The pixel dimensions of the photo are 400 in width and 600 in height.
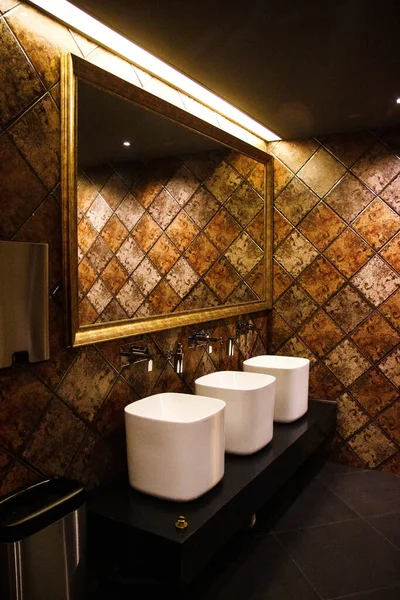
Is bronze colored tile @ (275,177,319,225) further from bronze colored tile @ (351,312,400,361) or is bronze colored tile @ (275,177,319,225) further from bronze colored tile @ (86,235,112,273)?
bronze colored tile @ (86,235,112,273)

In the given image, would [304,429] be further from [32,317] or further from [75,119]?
→ [75,119]

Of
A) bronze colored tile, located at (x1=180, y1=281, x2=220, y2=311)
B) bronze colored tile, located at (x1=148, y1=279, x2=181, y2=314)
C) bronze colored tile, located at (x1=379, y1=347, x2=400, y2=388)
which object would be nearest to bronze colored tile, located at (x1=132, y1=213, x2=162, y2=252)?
bronze colored tile, located at (x1=148, y1=279, x2=181, y2=314)

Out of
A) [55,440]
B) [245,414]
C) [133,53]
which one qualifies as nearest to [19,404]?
[55,440]

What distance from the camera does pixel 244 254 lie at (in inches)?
134

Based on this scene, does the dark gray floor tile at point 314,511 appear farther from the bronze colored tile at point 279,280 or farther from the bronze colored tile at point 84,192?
the bronze colored tile at point 84,192

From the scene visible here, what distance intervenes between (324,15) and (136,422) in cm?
173

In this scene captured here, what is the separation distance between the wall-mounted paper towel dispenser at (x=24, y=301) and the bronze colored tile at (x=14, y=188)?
0.12 meters

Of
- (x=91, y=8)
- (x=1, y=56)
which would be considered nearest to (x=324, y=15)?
(x=91, y=8)

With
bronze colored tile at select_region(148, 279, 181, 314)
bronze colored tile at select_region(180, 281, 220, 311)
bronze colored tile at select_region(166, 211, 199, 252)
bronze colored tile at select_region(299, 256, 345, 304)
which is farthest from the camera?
bronze colored tile at select_region(299, 256, 345, 304)

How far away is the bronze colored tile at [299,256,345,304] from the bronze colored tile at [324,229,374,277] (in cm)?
Answer: 5

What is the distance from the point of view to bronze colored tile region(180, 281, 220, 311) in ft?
9.13

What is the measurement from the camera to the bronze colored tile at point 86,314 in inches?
79.4

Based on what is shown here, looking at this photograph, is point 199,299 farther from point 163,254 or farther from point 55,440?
point 55,440

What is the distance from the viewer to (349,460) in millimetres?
3490
